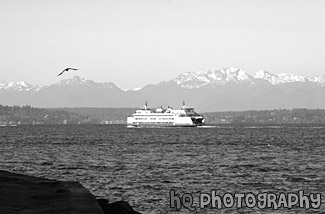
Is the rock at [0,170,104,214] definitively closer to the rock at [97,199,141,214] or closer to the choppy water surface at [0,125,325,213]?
the rock at [97,199,141,214]

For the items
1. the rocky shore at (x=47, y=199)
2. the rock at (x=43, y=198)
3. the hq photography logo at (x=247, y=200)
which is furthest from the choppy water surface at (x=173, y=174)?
the rock at (x=43, y=198)

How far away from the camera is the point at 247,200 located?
130 feet

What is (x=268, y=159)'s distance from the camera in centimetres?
7781

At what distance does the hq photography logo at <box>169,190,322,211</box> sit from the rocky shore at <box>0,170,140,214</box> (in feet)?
43.2

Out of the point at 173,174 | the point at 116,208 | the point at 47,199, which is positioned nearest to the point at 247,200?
the point at 116,208

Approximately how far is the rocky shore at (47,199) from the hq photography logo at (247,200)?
1316 centimetres

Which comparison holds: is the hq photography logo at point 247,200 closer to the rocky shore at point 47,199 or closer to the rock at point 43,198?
the rocky shore at point 47,199

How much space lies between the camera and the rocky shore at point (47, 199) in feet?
61.5

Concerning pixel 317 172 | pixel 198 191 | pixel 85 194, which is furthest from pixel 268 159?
pixel 85 194

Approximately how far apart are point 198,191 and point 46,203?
2531cm

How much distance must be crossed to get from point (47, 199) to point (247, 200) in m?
20.7

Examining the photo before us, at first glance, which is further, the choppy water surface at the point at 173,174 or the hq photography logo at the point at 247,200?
the choppy water surface at the point at 173,174

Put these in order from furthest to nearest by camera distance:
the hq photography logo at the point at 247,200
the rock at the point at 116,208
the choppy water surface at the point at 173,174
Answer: the choppy water surface at the point at 173,174 < the hq photography logo at the point at 247,200 < the rock at the point at 116,208

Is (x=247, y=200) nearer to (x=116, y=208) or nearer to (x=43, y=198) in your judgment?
(x=116, y=208)
